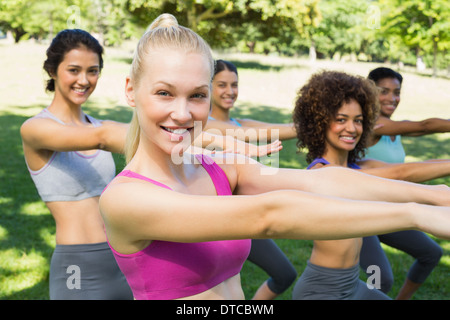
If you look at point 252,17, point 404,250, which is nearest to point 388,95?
point 404,250

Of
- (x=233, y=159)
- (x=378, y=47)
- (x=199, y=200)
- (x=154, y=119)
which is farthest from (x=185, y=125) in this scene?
(x=378, y=47)

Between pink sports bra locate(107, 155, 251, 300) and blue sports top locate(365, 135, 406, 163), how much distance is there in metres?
3.05

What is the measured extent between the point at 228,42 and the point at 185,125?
31923 mm

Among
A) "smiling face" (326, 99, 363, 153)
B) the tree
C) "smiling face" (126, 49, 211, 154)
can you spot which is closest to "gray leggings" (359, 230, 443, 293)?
"smiling face" (326, 99, 363, 153)

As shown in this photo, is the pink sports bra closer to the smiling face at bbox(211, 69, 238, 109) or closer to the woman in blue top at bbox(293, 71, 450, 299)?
the woman in blue top at bbox(293, 71, 450, 299)

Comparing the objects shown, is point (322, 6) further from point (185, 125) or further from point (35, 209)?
point (185, 125)

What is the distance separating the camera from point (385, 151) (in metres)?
4.55

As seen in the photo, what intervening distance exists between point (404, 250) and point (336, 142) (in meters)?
1.41

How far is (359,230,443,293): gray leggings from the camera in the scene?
3764 mm

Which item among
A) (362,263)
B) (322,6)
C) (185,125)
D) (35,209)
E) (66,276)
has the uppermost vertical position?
(322,6)

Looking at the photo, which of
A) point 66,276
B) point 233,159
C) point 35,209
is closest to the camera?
point 233,159

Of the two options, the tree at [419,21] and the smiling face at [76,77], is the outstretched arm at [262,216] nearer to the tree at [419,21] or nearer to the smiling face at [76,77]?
the smiling face at [76,77]

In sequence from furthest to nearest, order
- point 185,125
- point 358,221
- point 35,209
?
point 35,209 < point 185,125 < point 358,221

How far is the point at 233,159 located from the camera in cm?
212
